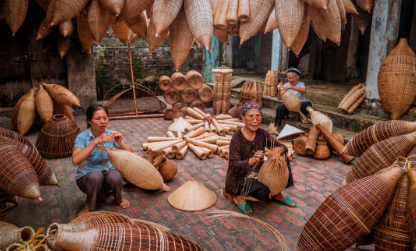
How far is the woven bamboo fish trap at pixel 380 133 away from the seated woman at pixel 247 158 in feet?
4.17

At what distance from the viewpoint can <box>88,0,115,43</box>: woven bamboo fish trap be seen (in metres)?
1.38

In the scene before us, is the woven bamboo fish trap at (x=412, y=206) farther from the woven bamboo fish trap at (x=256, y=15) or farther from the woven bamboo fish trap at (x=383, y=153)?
the woven bamboo fish trap at (x=256, y=15)

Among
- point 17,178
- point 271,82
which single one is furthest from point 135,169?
point 271,82

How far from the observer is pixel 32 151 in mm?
2471

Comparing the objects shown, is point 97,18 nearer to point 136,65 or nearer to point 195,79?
point 195,79

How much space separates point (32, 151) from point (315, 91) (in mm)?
6975

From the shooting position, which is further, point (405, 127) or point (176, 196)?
point (176, 196)

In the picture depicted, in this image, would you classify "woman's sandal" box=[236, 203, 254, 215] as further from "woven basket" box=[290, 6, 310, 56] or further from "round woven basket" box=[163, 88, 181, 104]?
"round woven basket" box=[163, 88, 181, 104]

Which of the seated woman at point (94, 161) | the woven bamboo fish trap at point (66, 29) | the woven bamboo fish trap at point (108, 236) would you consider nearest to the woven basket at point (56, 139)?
the woven bamboo fish trap at point (66, 29)

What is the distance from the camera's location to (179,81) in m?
8.55

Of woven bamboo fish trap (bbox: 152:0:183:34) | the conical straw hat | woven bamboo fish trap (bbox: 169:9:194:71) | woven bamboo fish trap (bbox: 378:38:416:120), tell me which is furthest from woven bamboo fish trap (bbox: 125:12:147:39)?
woven bamboo fish trap (bbox: 378:38:416:120)

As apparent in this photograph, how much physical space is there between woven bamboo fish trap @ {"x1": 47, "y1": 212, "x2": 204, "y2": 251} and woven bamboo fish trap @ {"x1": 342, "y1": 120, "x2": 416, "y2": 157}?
122 cm

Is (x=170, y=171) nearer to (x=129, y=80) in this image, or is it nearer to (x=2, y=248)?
(x=2, y=248)

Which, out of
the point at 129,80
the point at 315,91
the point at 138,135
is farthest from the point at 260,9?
the point at 129,80
